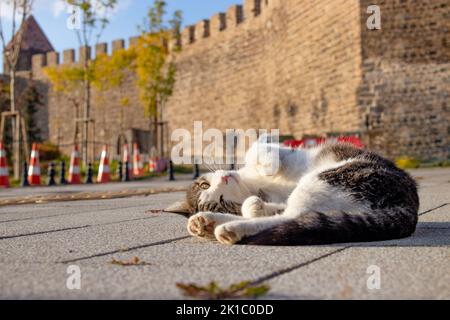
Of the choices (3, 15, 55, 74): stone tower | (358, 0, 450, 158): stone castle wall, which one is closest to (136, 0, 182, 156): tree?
(358, 0, 450, 158): stone castle wall

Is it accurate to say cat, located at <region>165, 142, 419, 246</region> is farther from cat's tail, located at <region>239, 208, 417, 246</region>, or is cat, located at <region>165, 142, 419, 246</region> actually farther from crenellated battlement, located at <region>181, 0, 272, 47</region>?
crenellated battlement, located at <region>181, 0, 272, 47</region>

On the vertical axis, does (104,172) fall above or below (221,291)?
below

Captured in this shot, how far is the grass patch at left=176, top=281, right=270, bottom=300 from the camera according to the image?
1623 mm

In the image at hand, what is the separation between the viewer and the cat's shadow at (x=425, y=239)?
8.51 ft

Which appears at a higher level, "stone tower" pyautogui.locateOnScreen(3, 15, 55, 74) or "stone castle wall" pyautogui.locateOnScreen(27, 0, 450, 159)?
"stone tower" pyautogui.locateOnScreen(3, 15, 55, 74)

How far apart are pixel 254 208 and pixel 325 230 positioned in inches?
20.2

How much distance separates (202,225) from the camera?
2756 mm

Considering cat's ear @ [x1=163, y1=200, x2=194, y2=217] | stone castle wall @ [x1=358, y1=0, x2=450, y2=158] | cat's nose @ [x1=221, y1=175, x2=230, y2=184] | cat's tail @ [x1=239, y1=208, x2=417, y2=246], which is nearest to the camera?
cat's tail @ [x1=239, y1=208, x2=417, y2=246]

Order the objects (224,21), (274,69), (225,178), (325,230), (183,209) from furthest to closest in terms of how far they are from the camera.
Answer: (224,21) < (274,69) < (183,209) < (225,178) < (325,230)

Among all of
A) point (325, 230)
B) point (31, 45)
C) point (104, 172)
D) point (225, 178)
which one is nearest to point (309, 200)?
point (325, 230)

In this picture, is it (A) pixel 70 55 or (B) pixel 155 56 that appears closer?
(B) pixel 155 56

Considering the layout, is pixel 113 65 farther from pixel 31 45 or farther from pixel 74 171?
pixel 74 171

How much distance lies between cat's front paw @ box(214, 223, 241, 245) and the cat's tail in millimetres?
35

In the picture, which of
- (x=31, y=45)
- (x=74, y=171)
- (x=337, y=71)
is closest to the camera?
(x=74, y=171)
